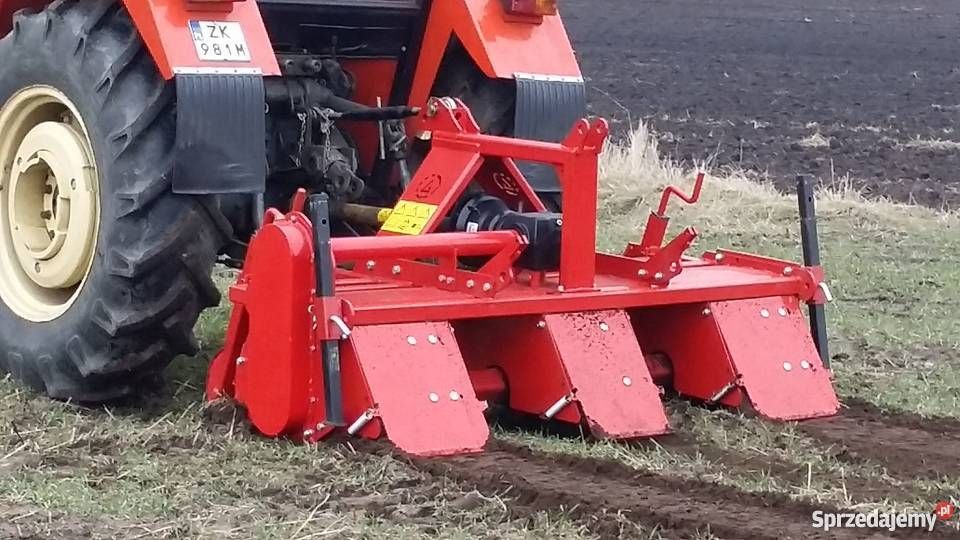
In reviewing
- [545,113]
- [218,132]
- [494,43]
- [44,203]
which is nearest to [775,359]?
A: [545,113]

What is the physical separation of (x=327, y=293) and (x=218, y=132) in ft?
1.93

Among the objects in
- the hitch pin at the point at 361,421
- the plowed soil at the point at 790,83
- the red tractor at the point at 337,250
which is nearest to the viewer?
the hitch pin at the point at 361,421

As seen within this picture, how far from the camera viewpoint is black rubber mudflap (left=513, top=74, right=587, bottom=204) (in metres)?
5.16

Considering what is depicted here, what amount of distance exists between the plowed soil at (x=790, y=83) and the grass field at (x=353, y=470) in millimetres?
6383

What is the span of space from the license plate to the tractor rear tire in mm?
147

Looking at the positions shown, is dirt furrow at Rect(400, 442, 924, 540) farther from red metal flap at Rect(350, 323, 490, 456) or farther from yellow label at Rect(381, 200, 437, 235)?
yellow label at Rect(381, 200, 437, 235)

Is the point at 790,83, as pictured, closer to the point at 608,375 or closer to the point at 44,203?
the point at 44,203

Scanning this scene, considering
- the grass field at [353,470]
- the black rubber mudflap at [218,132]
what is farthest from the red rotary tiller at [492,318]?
the black rubber mudflap at [218,132]

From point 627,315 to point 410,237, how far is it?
0.68 m

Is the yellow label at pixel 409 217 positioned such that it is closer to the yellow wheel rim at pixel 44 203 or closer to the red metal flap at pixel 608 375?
the red metal flap at pixel 608 375

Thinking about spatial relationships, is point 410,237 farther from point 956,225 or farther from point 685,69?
point 685,69

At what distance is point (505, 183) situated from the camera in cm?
496

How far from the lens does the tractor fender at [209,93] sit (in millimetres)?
4410

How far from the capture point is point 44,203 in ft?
16.5
